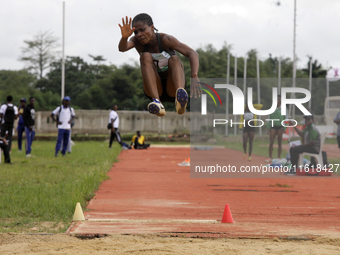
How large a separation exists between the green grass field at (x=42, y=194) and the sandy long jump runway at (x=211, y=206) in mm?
324

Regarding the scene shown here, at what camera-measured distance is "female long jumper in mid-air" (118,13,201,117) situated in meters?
4.35

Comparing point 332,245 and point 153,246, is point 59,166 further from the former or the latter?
point 332,245

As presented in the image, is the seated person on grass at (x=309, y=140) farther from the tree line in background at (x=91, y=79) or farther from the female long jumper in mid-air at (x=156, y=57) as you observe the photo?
the tree line in background at (x=91, y=79)

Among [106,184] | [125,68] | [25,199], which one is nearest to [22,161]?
[106,184]

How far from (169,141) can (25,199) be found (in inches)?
883

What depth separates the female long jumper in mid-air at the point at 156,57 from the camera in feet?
14.3

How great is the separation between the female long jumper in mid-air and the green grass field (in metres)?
2.46

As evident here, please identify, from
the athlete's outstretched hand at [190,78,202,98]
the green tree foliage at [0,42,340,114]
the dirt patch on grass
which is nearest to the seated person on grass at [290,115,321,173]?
the dirt patch on grass

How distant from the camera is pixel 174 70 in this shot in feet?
14.7

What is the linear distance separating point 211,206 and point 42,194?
3.04m

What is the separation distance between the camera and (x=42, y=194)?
25.8 feet

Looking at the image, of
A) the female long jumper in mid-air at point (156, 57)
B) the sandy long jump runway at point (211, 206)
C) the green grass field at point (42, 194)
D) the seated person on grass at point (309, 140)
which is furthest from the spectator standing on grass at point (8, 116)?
the female long jumper in mid-air at point (156, 57)

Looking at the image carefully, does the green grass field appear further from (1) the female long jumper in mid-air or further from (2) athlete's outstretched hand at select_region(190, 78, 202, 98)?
(2) athlete's outstretched hand at select_region(190, 78, 202, 98)

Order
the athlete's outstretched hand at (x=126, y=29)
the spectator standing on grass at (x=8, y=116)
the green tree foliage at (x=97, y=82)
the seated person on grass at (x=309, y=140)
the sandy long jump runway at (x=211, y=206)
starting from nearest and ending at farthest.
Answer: the athlete's outstretched hand at (x=126, y=29)
the sandy long jump runway at (x=211, y=206)
the seated person on grass at (x=309, y=140)
the spectator standing on grass at (x=8, y=116)
the green tree foliage at (x=97, y=82)
